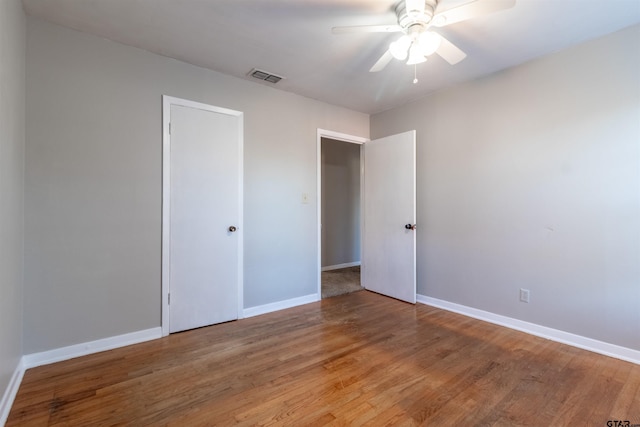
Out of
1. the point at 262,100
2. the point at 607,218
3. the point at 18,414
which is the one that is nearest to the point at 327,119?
the point at 262,100

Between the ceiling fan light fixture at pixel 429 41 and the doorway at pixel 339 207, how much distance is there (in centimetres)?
348

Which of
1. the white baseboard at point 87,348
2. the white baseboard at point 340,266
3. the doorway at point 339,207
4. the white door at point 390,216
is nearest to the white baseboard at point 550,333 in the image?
the white door at point 390,216

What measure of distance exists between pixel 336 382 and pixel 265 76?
9.20 feet

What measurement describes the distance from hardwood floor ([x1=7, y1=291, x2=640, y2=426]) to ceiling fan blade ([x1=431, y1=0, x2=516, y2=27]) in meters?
2.20

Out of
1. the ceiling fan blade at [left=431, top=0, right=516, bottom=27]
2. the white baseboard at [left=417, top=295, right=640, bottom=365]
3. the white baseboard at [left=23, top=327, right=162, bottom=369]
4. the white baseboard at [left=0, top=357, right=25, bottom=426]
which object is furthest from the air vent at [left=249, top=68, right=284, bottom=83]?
the white baseboard at [left=417, top=295, right=640, bottom=365]

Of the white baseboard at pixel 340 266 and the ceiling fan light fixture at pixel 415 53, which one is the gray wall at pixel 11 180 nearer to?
the ceiling fan light fixture at pixel 415 53

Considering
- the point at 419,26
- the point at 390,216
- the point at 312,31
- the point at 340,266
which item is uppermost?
the point at 312,31

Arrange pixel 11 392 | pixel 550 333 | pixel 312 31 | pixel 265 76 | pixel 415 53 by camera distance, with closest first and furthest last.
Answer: pixel 11 392 < pixel 415 53 < pixel 312 31 < pixel 550 333 < pixel 265 76

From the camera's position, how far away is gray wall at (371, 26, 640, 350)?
2.16 meters

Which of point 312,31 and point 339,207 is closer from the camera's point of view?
point 312,31

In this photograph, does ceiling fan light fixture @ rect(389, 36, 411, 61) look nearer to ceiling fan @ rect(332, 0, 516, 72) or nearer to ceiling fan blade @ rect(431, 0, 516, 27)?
ceiling fan @ rect(332, 0, 516, 72)

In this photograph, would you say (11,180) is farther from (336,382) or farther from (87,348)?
(336,382)

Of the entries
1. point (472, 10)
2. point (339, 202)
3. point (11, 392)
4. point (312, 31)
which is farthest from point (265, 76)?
point (339, 202)

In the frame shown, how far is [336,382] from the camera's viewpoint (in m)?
1.86
